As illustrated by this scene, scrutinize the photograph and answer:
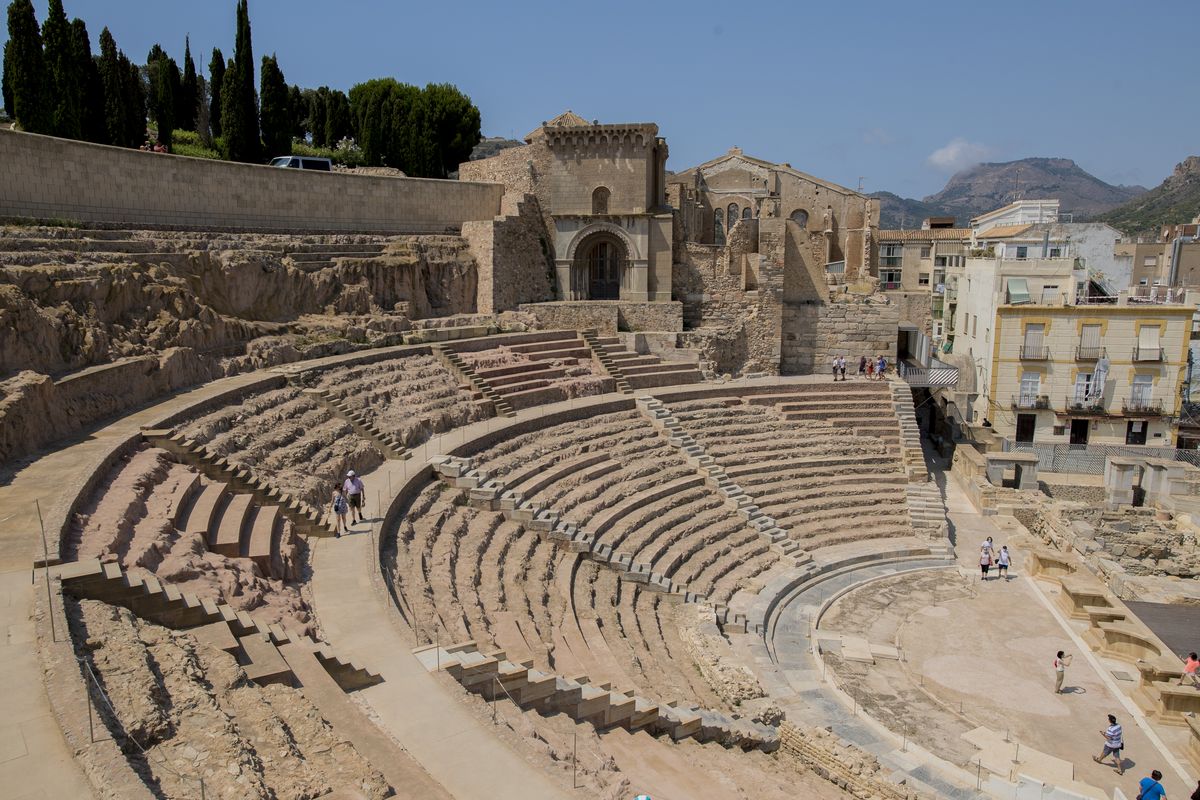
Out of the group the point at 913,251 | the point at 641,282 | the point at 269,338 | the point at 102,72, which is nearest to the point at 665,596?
the point at 269,338

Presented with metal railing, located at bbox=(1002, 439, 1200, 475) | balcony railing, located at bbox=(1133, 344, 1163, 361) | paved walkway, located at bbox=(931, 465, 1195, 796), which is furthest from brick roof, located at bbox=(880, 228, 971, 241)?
paved walkway, located at bbox=(931, 465, 1195, 796)

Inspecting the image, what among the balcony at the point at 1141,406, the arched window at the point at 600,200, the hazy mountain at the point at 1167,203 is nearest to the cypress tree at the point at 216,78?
the arched window at the point at 600,200

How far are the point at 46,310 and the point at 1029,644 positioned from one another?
1796 centimetres

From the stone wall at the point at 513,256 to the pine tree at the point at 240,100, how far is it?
9.37 meters

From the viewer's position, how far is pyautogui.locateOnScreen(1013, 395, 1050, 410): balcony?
26.2 metres

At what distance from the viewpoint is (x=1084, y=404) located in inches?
1020

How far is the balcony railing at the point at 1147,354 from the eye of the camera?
25359 millimetres

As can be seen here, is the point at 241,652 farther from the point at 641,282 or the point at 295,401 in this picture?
the point at 641,282

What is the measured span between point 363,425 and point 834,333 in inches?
658

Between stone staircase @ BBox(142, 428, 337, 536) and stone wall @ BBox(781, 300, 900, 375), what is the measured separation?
61.5ft

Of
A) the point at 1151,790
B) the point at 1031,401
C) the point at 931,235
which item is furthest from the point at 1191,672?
the point at 931,235

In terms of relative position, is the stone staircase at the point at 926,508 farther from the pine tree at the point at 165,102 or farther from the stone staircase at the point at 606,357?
the pine tree at the point at 165,102

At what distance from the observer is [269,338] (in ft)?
60.2

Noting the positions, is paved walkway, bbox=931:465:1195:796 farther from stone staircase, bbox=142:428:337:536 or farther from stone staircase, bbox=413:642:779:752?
stone staircase, bbox=142:428:337:536
